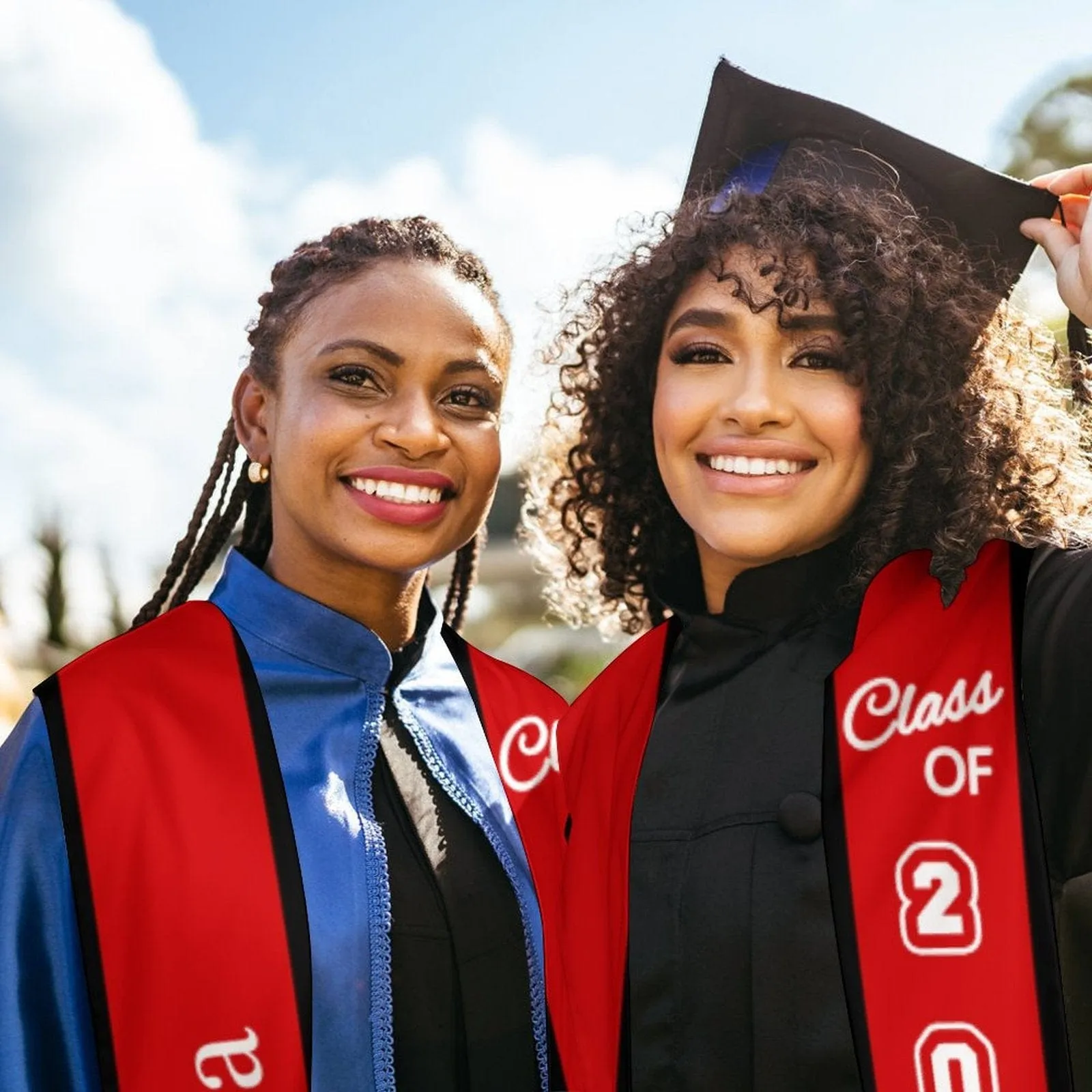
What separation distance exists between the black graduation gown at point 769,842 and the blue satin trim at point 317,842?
43cm

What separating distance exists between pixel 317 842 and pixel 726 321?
1.16 m

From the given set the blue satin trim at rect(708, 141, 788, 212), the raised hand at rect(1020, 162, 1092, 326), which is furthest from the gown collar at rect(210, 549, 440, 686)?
the raised hand at rect(1020, 162, 1092, 326)

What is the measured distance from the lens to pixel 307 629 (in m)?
2.65

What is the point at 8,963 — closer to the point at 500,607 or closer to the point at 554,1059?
the point at 554,1059

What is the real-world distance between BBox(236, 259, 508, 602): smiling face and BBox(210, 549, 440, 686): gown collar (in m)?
0.10

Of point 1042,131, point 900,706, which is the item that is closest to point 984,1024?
point 900,706

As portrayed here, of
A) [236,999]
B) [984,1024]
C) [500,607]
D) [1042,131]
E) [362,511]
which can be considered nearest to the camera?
[984,1024]

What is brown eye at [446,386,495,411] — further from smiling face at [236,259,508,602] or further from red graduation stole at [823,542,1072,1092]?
red graduation stole at [823,542,1072,1092]

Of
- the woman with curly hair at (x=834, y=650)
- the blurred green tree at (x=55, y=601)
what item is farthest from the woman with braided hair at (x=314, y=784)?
the blurred green tree at (x=55, y=601)

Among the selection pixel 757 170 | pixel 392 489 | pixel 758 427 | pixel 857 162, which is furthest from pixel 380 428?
pixel 857 162

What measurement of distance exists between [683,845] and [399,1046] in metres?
0.61

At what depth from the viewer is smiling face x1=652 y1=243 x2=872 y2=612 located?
2.34 metres

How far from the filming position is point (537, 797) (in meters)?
2.79

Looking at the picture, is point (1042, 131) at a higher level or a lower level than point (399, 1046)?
higher
